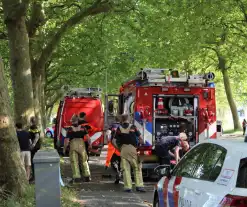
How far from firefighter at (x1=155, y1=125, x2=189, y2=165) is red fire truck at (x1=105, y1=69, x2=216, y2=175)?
2.50 feet

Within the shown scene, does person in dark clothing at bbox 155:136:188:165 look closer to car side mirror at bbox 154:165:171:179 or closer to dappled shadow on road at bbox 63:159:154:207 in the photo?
dappled shadow on road at bbox 63:159:154:207

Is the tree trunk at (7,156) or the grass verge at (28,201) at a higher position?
the tree trunk at (7,156)

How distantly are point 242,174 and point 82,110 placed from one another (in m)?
15.9

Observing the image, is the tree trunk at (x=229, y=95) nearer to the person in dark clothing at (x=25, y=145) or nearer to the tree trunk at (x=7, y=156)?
the person in dark clothing at (x=25, y=145)

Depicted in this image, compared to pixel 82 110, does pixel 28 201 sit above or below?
below

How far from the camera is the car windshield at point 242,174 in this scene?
4594 millimetres

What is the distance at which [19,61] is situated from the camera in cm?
1641

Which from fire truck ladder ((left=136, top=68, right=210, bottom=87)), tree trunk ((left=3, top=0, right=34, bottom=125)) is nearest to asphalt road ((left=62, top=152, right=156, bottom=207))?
fire truck ladder ((left=136, top=68, right=210, bottom=87))

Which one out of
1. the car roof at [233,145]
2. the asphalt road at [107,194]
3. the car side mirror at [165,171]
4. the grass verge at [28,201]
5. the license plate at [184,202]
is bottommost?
the asphalt road at [107,194]

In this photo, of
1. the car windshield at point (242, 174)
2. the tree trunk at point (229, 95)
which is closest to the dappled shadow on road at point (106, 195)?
the car windshield at point (242, 174)

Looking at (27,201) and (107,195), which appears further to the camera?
(107,195)

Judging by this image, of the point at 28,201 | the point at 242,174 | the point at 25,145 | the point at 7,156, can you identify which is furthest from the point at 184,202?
the point at 25,145

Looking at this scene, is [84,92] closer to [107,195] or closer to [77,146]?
[77,146]

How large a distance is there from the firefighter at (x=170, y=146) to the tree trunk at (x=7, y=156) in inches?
172
